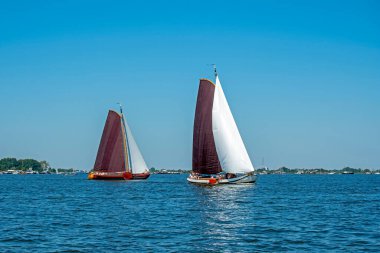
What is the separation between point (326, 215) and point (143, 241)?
22.6 metres

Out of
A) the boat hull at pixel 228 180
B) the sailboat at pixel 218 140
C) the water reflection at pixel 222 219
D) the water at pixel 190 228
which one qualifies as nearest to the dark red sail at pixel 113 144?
the boat hull at pixel 228 180

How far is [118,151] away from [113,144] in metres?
2.03

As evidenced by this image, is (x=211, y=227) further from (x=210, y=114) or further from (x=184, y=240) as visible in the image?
(x=210, y=114)

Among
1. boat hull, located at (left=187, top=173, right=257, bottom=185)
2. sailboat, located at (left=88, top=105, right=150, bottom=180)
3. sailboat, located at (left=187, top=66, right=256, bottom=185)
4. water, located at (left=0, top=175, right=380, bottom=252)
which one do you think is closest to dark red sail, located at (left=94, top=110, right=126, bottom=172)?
sailboat, located at (left=88, top=105, right=150, bottom=180)

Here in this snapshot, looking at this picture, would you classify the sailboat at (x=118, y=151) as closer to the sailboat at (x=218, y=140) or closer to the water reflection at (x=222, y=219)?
the sailboat at (x=218, y=140)

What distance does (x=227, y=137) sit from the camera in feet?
297

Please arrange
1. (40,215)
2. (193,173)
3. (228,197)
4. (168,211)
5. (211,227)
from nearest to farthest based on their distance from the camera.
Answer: (211,227), (40,215), (168,211), (228,197), (193,173)

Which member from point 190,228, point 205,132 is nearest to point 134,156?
point 205,132

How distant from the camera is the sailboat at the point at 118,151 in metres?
128

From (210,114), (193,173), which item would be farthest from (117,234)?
(193,173)

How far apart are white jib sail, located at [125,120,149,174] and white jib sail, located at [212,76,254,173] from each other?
40881 mm

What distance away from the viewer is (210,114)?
91688 mm

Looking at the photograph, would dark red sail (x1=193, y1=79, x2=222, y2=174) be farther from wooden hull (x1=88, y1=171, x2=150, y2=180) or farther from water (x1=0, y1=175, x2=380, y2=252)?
wooden hull (x1=88, y1=171, x2=150, y2=180)

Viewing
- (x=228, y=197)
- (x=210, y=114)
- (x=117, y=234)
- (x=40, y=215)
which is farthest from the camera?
(x=210, y=114)
